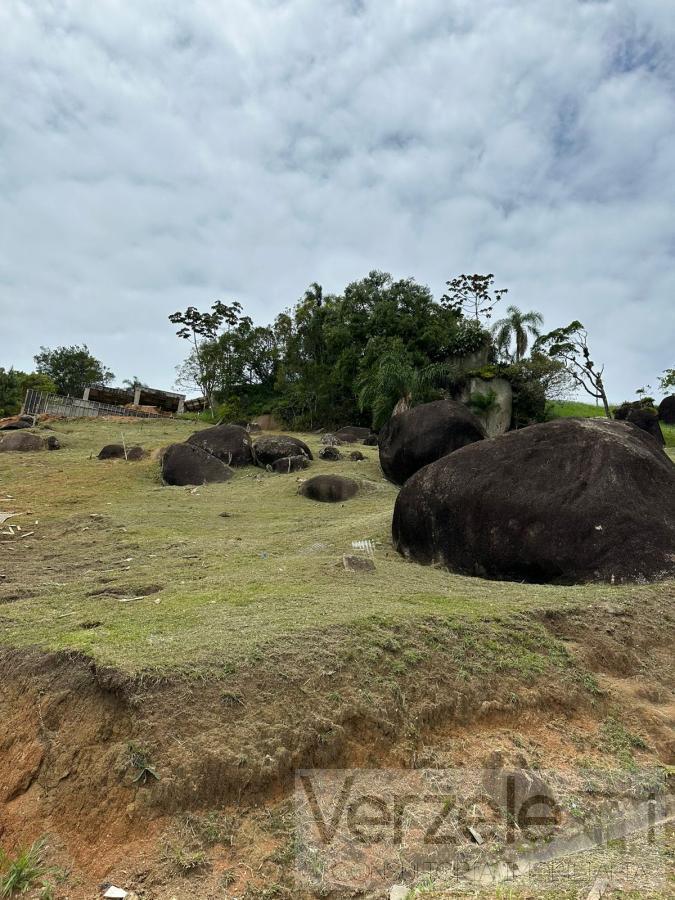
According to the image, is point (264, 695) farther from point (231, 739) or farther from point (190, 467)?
point (190, 467)

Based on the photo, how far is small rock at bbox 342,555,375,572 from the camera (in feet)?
24.4

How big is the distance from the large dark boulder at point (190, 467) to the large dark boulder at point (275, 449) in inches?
57.8

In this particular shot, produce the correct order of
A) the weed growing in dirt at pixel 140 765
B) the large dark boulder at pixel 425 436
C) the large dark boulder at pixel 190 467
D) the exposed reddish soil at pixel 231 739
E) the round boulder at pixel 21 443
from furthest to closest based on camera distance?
the round boulder at pixel 21 443, the large dark boulder at pixel 190 467, the large dark boulder at pixel 425 436, the weed growing in dirt at pixel 140 765, the exposed reddish soil at pixel 231 739

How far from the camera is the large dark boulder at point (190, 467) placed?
17.3 m

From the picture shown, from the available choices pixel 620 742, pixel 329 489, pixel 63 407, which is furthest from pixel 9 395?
pixel 620 742

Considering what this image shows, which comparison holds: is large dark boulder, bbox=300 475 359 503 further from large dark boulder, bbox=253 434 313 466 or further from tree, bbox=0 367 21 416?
tree, bbox=0 367 21 416

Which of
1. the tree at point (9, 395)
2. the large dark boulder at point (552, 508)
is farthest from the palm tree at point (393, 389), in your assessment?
the tree at point (9, 395)

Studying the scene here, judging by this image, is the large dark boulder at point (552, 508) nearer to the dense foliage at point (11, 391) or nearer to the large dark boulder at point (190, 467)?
the large dark boulder at point (190, 467)

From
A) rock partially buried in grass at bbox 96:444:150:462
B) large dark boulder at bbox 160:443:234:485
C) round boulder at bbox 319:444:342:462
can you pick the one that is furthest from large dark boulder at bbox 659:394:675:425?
rock partially buried in grass at bbox 96:444:150:462

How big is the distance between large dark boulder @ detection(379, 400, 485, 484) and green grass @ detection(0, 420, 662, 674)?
1443mm

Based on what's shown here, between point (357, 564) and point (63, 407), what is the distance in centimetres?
3019

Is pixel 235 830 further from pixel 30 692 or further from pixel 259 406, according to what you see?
pixel 259 406

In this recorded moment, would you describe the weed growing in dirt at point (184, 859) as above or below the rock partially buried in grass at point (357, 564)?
below

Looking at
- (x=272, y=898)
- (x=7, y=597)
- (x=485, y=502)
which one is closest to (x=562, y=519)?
(x=485, y=502)
